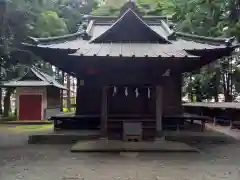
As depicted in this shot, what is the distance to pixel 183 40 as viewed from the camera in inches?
532

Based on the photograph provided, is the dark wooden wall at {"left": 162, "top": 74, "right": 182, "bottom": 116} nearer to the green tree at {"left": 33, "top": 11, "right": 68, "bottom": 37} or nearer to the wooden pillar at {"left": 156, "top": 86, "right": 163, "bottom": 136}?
the wooden pillar at {"left": 156, "top": 86, "right": 163, "bottom": 136}

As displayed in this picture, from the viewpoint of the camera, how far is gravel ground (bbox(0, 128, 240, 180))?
711 centimetres

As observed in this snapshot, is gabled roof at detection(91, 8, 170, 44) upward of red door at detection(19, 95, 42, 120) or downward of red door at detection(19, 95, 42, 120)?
upward

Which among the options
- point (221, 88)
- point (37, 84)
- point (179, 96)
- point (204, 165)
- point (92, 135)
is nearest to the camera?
point (204, 165)

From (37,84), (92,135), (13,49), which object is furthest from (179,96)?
(37,84)

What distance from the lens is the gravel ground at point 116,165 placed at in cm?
711

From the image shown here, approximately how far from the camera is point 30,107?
25.4m

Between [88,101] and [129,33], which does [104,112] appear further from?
[129,33]

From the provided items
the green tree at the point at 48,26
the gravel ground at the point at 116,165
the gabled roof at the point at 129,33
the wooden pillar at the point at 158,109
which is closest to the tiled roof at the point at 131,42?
the gabled roof at the point at 129,33

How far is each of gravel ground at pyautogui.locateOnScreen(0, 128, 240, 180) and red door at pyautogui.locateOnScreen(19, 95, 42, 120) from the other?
48.7 feet

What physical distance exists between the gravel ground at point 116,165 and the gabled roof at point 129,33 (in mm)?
4523

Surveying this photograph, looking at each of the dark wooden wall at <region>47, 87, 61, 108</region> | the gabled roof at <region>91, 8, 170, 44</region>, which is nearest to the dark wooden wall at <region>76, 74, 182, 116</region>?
the gabled roof at <region>91, 8, 170, 44</region>

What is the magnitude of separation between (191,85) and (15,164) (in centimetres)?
2424

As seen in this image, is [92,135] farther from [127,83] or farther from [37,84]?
[37,84]
